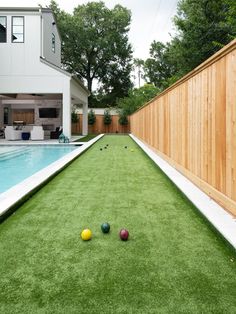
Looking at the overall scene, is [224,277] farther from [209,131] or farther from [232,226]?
[209,131]

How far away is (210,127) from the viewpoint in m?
4.59

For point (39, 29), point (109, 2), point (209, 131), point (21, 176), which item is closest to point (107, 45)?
point (109, 2)

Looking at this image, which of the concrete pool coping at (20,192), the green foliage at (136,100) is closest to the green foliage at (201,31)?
the green foliage at (136,100)

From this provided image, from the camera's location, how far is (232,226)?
324 cm

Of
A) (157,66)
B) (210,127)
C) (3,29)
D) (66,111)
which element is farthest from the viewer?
(157,66)

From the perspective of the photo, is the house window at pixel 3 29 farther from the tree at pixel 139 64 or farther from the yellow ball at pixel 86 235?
the tree at pixel 139 64

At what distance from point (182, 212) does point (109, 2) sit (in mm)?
46985

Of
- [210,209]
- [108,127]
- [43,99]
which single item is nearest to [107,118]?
[108,127]

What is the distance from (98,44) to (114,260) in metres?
43.5

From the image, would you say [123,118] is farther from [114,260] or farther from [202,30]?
[114,260]

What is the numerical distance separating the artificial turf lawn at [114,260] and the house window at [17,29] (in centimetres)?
1503

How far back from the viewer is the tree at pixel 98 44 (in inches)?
1715

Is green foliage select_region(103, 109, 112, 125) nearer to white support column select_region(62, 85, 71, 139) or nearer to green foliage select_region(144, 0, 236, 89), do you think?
green foliage select_region(144, 0, 236, 89)

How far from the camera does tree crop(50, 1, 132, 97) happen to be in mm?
43562
